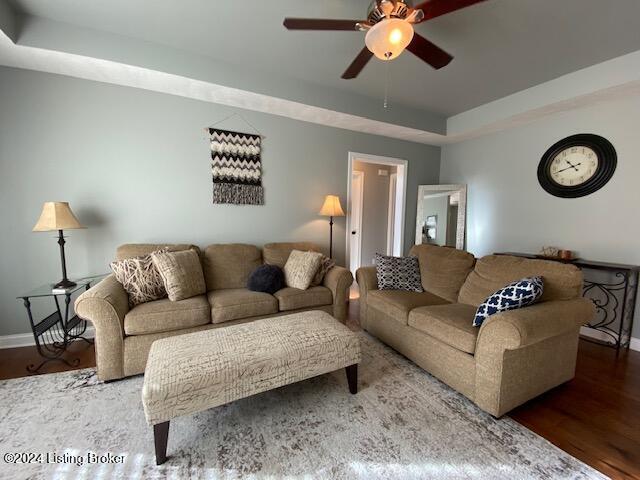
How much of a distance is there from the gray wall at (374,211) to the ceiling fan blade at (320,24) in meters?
3.19

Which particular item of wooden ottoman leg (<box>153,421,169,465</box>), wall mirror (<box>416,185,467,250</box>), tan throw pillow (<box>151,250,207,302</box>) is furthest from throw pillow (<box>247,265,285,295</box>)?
wall mirror (<box>416,185,467,250</box>)

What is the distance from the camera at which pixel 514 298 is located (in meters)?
1.74

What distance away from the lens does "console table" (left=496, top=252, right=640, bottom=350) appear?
254 centimetres

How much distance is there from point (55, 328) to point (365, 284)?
9.70ft

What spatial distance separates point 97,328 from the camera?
192 centimetres

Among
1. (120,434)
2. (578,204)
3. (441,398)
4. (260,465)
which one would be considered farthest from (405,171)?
(120,434)

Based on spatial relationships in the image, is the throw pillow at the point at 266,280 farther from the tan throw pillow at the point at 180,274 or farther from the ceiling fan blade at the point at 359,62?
the ceiling fan blade at the point at 359,62

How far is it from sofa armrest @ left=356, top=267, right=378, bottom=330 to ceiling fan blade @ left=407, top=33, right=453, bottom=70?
184 centimetres

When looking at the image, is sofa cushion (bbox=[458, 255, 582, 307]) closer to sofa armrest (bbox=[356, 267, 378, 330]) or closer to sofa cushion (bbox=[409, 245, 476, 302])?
sofa cushion (bbox=[409, 245, 476, 302])

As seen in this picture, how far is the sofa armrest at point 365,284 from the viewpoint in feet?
9.19

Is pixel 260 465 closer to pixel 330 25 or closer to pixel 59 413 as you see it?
pixel 59 413

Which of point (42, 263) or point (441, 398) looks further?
point (42, 263)

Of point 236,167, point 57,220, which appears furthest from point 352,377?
point 57,220

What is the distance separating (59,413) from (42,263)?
1522 millimetres
